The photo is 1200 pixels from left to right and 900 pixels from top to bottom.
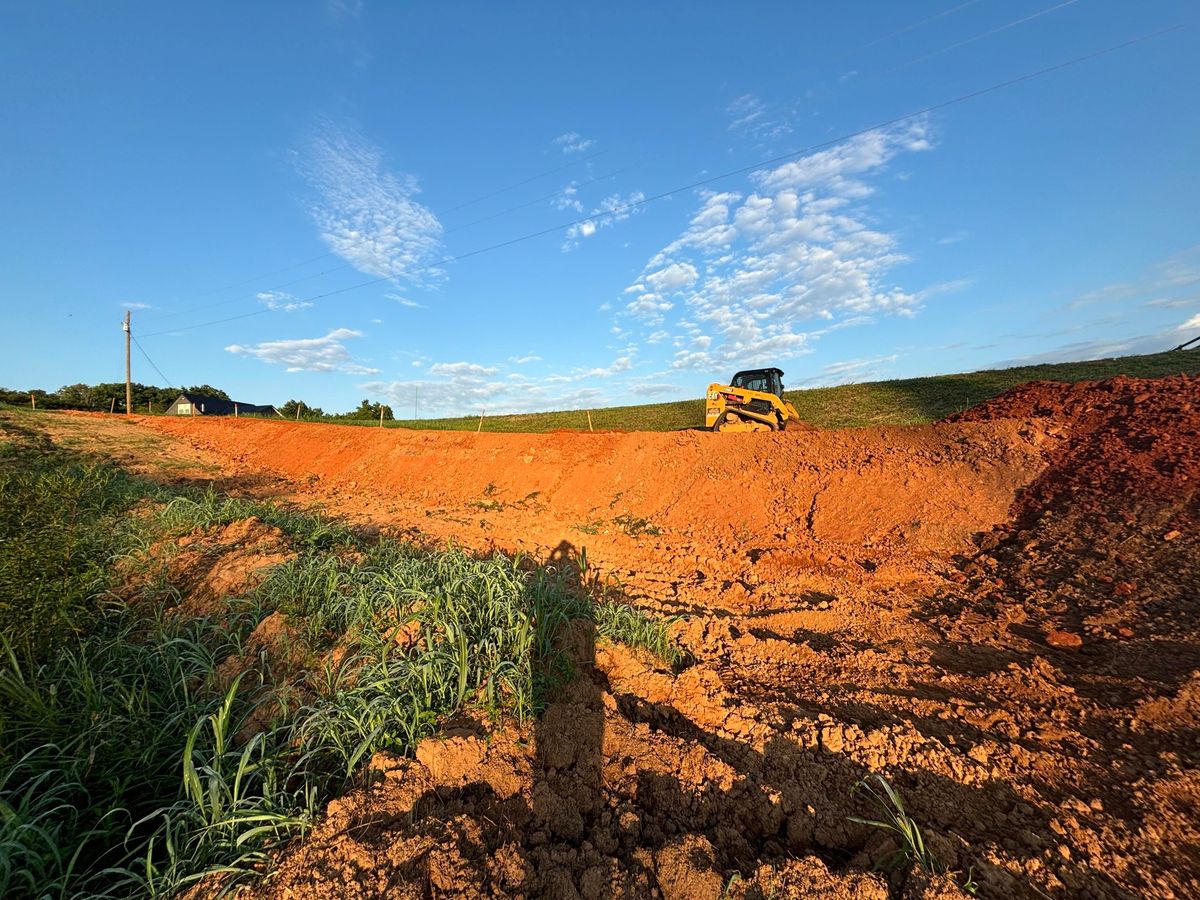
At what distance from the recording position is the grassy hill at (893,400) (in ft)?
61.8

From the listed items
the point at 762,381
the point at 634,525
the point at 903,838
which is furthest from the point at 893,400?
the point at 903,838

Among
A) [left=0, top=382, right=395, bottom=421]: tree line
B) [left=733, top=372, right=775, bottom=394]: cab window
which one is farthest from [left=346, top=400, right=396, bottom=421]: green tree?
[left=733, top=372, right=775, bottom=394]: cab window

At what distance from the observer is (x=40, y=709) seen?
2.42 meters

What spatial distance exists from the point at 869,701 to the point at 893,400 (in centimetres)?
2260

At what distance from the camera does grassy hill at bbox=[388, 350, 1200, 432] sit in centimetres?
1884

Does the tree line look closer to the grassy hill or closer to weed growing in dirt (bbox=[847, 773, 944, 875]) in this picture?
the grassy hill

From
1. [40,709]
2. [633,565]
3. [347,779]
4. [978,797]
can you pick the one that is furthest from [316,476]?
[978,797]

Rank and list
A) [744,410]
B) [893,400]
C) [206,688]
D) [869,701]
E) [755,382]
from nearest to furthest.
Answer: [206,688]
[869,701]
[744,410]
[755,382]
[893,400]

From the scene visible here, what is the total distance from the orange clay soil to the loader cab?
20.6 ft

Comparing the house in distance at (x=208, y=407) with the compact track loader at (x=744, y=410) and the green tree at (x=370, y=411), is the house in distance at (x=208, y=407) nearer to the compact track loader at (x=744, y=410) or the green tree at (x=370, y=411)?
the green tree at (x=370, y=411)

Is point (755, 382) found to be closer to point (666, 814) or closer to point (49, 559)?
point (666, 814)

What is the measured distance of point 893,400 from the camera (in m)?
22.7

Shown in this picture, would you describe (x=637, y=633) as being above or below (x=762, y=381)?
below

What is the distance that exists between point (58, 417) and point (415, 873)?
24.9 m
